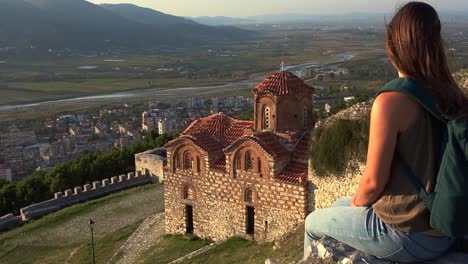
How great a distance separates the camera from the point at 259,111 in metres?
16.5

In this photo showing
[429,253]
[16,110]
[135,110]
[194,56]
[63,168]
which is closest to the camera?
[429,253]

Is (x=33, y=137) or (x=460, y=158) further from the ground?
(x=460, y=158)

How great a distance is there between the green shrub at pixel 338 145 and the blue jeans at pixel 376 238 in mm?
8363

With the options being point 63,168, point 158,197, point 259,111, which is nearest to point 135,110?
point 63,168

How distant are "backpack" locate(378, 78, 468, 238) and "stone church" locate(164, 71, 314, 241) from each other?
10911 mm

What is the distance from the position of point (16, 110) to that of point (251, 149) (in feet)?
265

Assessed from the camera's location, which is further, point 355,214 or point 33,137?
point 33,137

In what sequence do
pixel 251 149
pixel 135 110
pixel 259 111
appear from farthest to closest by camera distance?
1. pixel 135 110
2. pixel 259 111
3. pixel 251 149

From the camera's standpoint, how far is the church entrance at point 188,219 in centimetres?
1758

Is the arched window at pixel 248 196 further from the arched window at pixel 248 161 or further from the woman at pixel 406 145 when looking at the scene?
the woman at pixel 406 145

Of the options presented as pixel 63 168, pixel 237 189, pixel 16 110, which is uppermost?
pixel 237 189

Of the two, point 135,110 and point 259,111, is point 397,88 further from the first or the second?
point 135,110

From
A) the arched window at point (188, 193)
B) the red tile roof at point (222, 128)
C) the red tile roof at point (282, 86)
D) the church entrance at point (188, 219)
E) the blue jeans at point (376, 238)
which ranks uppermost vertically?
the blue jeans at point (376, 238)

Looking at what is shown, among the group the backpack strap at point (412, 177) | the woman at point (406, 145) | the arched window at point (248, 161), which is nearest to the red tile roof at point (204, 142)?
the arched window at point (248, 161)
